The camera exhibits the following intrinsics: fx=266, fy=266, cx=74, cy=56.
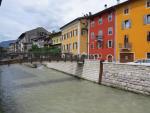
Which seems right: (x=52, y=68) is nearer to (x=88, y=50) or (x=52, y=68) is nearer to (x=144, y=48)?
(x=88, y=50)

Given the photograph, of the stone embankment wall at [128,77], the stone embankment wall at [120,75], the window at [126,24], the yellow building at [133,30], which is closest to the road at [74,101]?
the stone embankment wall at [128,77]

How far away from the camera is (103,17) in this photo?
49156mm

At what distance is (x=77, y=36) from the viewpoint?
60062mm

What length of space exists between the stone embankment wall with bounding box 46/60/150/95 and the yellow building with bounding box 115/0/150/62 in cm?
442

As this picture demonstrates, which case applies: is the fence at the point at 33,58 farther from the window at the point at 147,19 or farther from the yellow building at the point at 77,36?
the yellow building at the point at 77,36

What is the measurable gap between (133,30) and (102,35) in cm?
946

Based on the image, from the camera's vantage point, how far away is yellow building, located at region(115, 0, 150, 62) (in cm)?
3866

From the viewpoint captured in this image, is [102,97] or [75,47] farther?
[75,47]

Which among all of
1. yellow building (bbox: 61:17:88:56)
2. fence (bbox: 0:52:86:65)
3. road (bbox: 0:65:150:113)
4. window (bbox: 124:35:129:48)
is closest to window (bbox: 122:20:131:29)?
window (bbox: 124:35:129:48)

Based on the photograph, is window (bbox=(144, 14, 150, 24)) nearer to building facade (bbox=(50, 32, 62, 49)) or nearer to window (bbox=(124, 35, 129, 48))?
window (bbox=(124, 35, 129, 48))

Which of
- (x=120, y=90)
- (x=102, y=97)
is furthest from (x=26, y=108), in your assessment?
(x=120, y=90)

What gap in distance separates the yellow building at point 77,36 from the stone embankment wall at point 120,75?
15.2 metres

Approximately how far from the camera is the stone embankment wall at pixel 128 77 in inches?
1068

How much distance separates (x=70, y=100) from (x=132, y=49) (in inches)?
777
